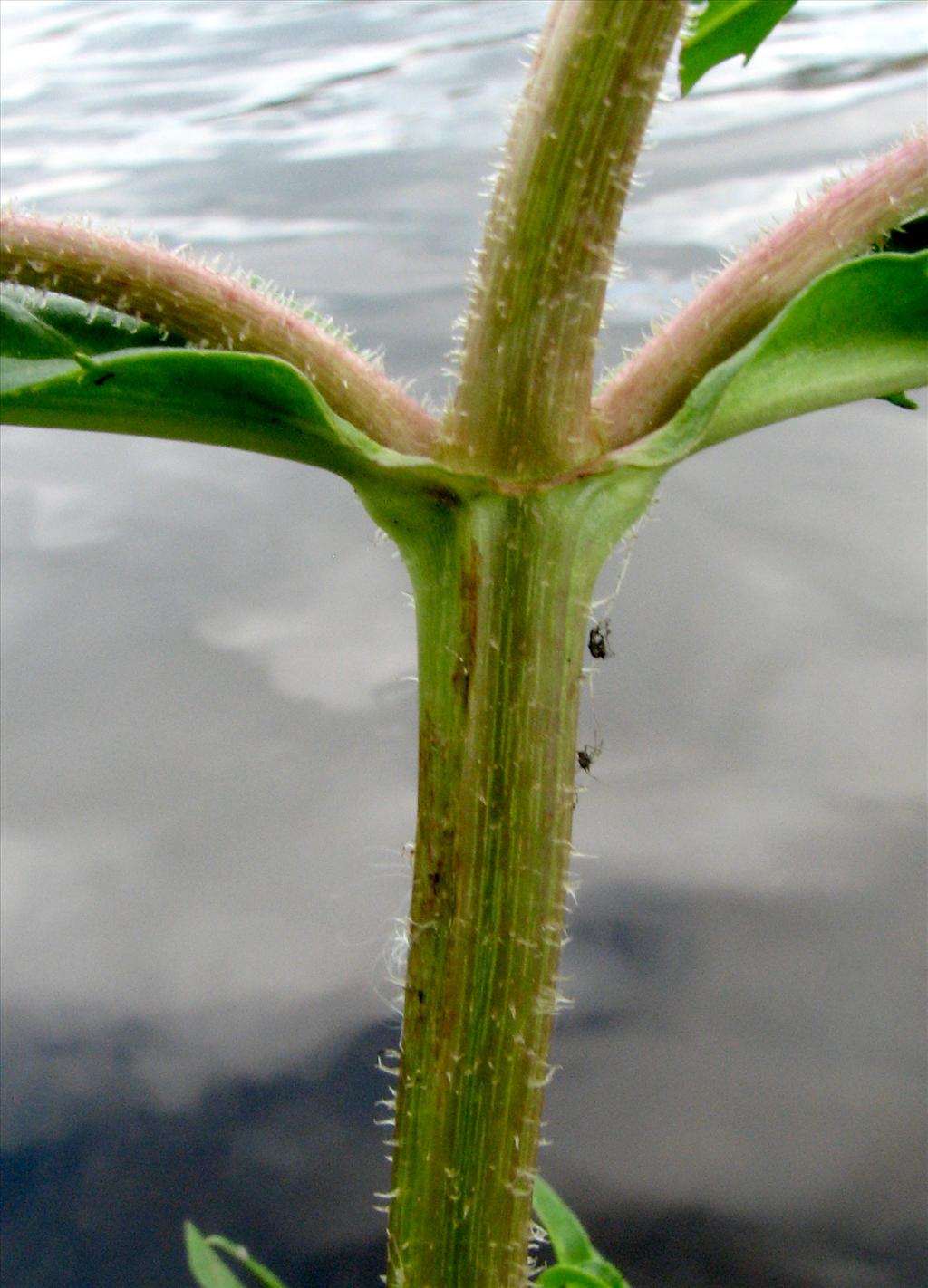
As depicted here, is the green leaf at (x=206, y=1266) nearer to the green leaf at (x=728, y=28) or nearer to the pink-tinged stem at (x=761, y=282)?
the pink-tinged stem at (x=761, y=282)

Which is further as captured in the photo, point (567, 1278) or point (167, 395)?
point (567, 1278)

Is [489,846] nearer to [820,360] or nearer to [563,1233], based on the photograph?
[820,360]

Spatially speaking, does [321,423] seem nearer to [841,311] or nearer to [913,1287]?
[841,311]

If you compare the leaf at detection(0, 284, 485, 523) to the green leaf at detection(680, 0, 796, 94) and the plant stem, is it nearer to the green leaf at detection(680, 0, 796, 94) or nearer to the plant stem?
the plant stem

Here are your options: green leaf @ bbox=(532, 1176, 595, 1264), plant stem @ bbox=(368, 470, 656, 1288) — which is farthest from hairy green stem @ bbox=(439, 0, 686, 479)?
green leaf @ bbox=(532, 1176, 595, 1264)

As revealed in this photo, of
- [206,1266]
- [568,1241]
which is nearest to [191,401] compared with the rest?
[206,1266]

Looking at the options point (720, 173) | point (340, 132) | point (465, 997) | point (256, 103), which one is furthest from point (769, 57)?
point (465, 997)
